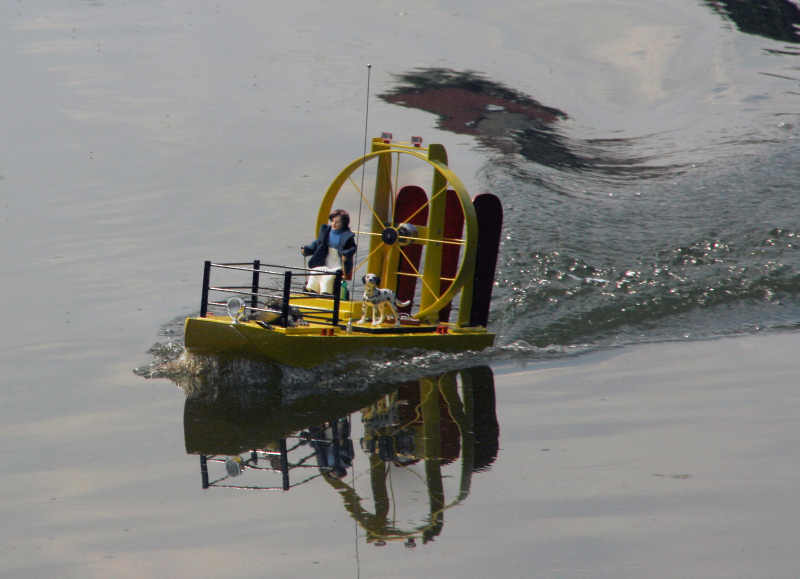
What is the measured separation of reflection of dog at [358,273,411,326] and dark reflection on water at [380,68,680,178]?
10.4 metres

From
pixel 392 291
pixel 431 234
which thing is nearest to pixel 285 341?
pixel 392 291

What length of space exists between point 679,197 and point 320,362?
11.6 meters

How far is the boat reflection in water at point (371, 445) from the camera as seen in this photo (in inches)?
342

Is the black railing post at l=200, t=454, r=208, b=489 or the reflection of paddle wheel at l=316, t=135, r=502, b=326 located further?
the reflection of paddle wheel at l=316, t=135, r=502, b=326

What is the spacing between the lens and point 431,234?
44.5 ft

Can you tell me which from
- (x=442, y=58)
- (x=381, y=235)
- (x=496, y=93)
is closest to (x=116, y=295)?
(x=381, y=235)

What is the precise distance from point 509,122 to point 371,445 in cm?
1840

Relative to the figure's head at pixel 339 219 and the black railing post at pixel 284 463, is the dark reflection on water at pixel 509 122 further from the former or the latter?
the black railing post at pixel 284 463

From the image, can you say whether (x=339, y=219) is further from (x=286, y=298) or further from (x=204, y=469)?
(x=204, y=469)

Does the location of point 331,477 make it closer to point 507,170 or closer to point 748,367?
point 748,367

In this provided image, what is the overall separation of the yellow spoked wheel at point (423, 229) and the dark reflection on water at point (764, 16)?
891 inches

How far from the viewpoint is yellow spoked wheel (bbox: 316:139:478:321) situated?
42.8ft

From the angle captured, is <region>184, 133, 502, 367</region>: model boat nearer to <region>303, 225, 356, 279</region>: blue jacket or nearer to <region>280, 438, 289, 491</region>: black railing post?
<region>303, 225, 356, 279</region>: blue jacket

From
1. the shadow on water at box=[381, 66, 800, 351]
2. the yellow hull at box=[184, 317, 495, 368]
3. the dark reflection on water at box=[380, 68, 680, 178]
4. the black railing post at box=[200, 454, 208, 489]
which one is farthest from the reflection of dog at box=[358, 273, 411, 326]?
the dark reflection on water at box=[380, 68, 680, 178]
